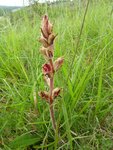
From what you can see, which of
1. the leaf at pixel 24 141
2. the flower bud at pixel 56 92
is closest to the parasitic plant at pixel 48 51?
the flower bud at pixel 56 92

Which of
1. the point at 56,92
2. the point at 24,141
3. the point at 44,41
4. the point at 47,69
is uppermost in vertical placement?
the point at 44,41

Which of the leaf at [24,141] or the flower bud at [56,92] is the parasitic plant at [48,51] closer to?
the flower bud at [56,92]

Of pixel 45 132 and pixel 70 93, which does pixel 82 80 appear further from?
pixel 45 132

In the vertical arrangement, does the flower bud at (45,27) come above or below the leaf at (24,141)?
above

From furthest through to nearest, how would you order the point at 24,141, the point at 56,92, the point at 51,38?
the point at 24,141 < the point at 56,92 < the point at 51,38

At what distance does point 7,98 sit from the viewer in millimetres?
1657

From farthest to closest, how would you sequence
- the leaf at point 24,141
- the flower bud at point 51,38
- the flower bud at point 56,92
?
the leaf at point 24,141 → the flower bud at point 56,92 → the flower bud at point 51,38

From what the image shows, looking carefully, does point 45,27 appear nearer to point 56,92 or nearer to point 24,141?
point 56,92

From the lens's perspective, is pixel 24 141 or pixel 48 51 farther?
pixel 24 141

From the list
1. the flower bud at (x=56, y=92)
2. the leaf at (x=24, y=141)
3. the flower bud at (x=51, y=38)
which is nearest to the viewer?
the flower bud at (x=51, y=38)

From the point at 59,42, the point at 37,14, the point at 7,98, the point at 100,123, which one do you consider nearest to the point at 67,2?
the point at 37,14

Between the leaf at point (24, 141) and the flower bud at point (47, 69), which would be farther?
the leaf at point (24, 141)

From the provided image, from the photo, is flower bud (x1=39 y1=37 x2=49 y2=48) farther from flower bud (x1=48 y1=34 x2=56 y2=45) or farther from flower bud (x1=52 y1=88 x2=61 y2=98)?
flower bud (x1=52 y1=88 x2=61 y2=98)

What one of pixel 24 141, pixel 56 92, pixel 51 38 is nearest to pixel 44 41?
pixel 51 38
